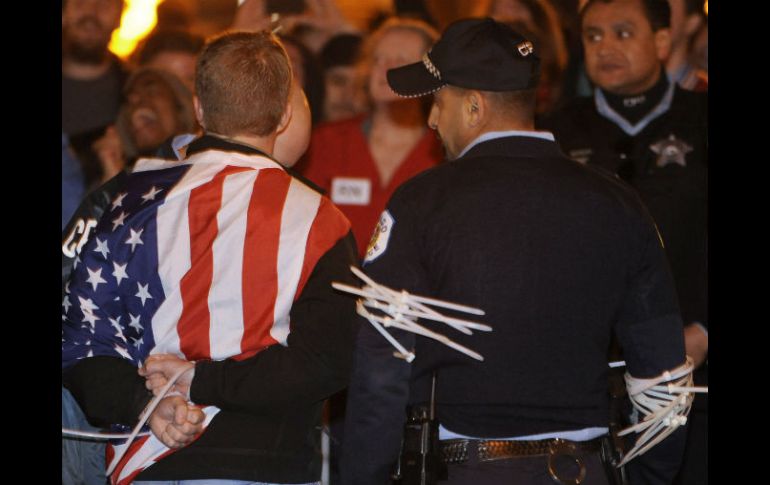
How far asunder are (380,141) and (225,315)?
2.48 metres

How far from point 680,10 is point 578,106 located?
98 centimetres

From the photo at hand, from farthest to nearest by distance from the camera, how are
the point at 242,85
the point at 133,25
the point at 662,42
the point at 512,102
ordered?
1. the point at 133,25
2. the point at 662,42
3. the point at 512,102
4. the point at 242,85

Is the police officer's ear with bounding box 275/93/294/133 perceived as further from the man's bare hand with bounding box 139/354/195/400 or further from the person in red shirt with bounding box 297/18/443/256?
the person in red shirt with bounding box 297/18/443/256

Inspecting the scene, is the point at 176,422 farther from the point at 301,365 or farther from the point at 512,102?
the point at 512,102

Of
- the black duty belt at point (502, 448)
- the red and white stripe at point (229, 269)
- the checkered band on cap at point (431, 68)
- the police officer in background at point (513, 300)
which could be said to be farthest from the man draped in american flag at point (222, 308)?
the checkered band on cap at point (431, 68)

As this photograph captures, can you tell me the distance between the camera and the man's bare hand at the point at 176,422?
2.24 metres

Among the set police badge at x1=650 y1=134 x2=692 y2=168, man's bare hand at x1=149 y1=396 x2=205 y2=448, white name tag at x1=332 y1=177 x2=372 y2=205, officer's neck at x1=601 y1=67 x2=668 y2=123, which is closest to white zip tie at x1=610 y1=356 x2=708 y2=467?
man's bare hand at x1=149 y1=396 x2=205 y2=448

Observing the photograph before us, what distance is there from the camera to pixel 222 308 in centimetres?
231

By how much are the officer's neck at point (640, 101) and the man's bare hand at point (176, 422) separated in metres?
2.52

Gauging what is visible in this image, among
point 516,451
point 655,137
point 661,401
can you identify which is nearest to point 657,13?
point 655,137

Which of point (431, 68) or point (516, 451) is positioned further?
point (431, 68)

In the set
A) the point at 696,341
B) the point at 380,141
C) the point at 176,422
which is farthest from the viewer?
the point at 380,141

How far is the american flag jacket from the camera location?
90.0 inches
